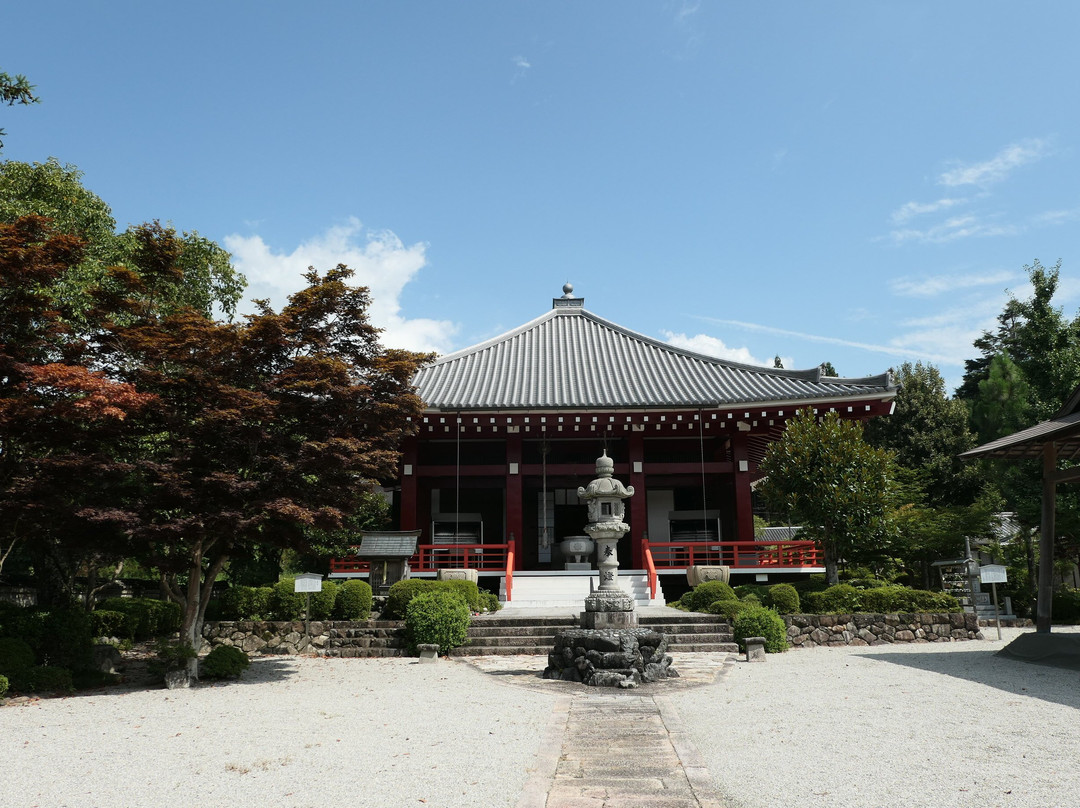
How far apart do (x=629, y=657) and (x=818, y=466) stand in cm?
837

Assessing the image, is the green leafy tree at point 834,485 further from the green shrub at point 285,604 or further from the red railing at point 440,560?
the green shrub at point 285,604

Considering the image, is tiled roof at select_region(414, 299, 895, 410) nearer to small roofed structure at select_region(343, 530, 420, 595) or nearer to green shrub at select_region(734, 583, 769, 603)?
small roofed structure at select_region(343, 530, 420, 595)

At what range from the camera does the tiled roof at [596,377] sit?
756 inches

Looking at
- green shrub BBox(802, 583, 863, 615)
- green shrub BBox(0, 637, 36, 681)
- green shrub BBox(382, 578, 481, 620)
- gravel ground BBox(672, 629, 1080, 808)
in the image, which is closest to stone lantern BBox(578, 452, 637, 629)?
gravel ground BBox(672, 629, 1080, 808)

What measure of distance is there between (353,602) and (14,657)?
5893mm

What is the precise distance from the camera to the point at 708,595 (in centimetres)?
1462

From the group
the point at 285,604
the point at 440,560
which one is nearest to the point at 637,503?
the point at 440,560

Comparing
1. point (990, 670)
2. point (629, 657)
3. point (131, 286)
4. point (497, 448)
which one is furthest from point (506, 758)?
point (497, 448)

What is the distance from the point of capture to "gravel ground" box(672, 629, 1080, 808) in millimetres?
4734

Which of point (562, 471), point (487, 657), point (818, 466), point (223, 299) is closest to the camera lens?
point (487, 657)

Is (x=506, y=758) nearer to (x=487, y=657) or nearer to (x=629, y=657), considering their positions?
(x=629, y=657)

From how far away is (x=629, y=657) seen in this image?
9.55m

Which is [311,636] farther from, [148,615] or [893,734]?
[893,734]

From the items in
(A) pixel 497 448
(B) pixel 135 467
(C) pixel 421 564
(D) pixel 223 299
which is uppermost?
(D) pixel 223 299
